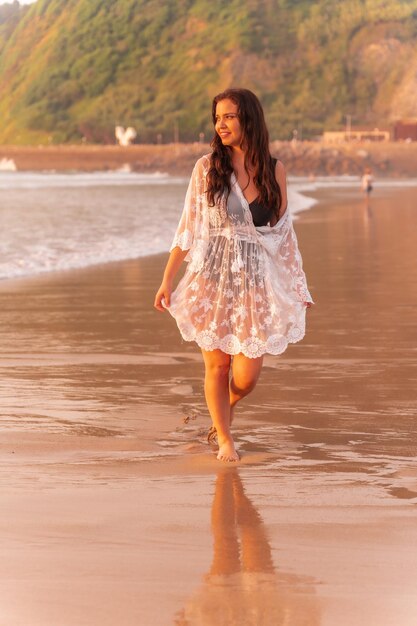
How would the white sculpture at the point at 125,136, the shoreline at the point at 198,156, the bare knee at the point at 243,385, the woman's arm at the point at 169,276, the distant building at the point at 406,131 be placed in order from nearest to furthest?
the woman's arm at the point at 169,276 < the bare knee at the point at 243,385 < the shoreline at the point at 198,156 < the distant building at the point at 406,131 < the white sculpture at the point at 125,136

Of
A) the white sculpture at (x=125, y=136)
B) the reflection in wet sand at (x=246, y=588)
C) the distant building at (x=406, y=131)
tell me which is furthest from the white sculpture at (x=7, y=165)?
the reflection in wet sand at (x=246, y=588)

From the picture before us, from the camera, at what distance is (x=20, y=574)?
3.52m

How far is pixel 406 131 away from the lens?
17350cm

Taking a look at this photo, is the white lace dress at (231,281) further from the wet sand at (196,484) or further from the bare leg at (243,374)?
the wet sand at (196,484)

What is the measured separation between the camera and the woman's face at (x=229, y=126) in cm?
510

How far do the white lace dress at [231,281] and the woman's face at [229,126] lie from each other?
12 centimetres

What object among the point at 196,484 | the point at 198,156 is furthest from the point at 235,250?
the point at 198,156

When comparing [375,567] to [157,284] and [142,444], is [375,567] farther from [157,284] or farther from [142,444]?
[157,284]

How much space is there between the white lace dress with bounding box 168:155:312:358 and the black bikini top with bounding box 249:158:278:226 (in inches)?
1.3

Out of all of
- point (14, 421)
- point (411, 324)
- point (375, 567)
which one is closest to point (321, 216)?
point (411, 324)

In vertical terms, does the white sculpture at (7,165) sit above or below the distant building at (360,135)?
below

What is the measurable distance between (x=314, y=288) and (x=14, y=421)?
6.67m

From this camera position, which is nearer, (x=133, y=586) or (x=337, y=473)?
(x=133, y=586)

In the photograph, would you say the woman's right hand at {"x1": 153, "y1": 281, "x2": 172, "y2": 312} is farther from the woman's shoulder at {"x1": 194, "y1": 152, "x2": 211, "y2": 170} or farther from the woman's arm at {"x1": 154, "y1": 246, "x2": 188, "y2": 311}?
the woman's shoulder at {"x1": 194, "y1": 152, "x2": 211, "y2": 170}
